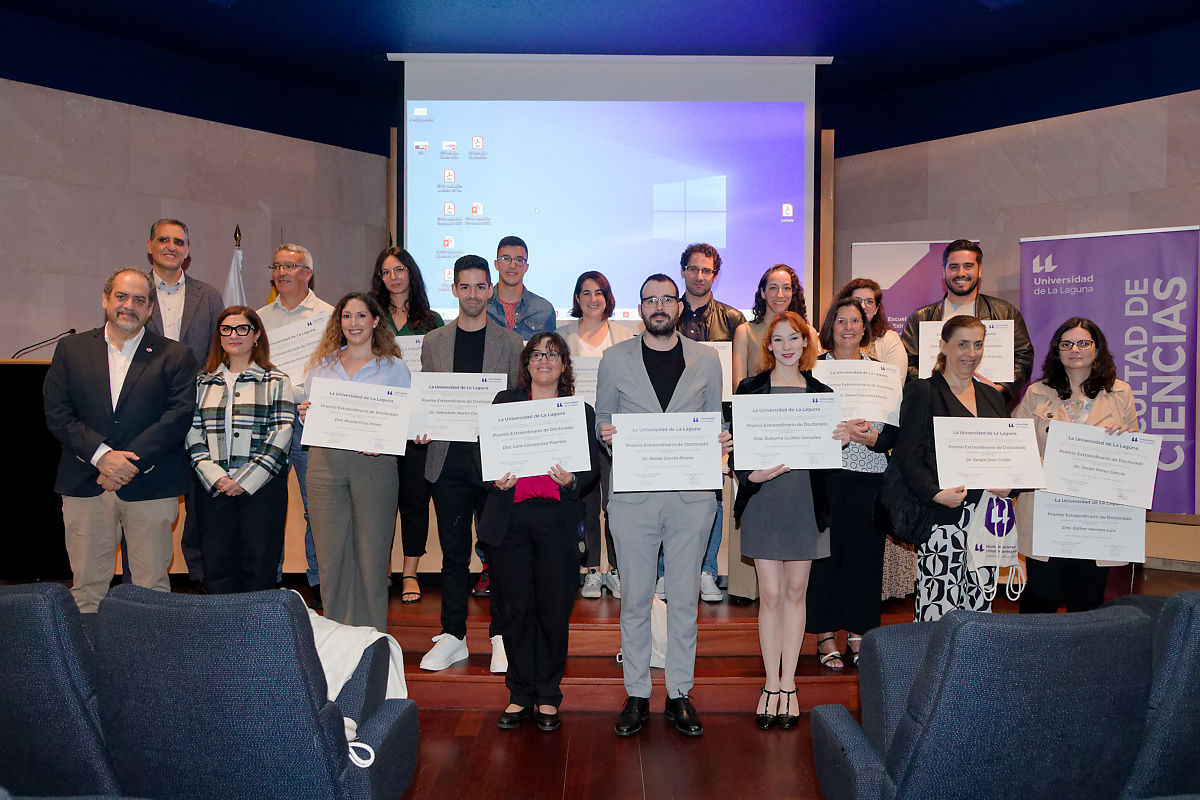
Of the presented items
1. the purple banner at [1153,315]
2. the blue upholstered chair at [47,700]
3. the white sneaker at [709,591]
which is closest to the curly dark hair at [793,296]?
the white sneaker at [709,591]

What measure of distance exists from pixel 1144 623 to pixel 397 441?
9.47 feet

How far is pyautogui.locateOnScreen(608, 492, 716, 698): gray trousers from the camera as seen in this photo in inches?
145

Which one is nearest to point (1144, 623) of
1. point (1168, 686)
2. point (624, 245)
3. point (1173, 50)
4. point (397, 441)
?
point (1168, 686)

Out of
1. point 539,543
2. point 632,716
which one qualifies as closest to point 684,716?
point 632,716

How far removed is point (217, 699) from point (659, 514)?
2134 mm

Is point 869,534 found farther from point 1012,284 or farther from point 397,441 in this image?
point 1012,284

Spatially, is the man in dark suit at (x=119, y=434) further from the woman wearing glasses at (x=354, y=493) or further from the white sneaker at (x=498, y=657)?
the white sneaker at (x=498, y=657)

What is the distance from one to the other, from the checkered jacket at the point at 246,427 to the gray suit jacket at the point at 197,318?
759mm

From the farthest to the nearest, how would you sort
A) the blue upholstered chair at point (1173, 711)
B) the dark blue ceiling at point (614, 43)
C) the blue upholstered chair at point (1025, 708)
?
the dark blue ceiling at point (614, 43), the blue upholstered chair at point (1173, 711), the blue upholstered chair at point (1025, 708)

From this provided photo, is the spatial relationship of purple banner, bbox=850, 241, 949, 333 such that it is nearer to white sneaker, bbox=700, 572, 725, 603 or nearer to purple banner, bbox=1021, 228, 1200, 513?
purple banner, bbox=1021, 228, 1200, 513

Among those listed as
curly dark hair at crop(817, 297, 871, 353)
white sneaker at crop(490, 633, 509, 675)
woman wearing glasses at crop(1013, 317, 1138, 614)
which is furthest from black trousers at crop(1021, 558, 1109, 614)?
white sneaker at crop(490, 633, 509, 675)

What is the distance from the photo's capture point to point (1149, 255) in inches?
246

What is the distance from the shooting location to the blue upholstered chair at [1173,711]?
183 cm

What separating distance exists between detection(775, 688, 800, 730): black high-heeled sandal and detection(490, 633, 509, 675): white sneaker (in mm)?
1278
